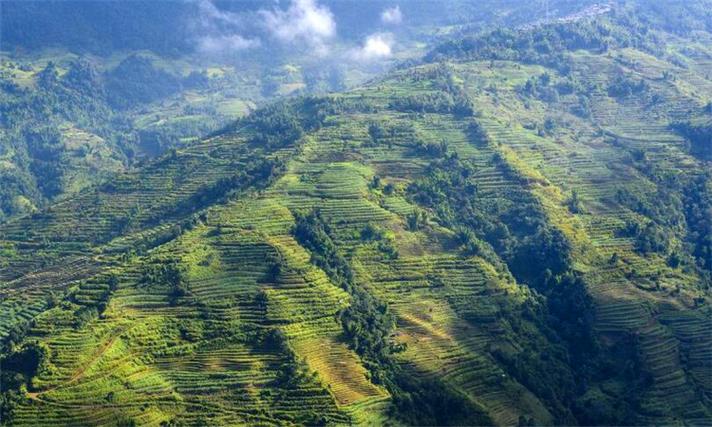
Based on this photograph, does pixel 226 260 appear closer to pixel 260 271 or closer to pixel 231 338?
pixel 260 271

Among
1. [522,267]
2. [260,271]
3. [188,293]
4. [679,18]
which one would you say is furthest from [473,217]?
[679,18]

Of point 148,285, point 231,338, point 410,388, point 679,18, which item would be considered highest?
point 679,18

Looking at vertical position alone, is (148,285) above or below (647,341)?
above

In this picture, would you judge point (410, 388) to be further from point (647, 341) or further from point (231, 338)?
point (647, 341)

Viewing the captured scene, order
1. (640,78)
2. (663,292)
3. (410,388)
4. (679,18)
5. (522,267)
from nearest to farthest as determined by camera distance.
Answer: (410,388), (663,292), (522,267), (640,78), (679,18)

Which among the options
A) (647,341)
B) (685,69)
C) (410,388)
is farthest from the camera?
(685,69)

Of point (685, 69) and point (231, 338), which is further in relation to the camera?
point (685, 69)
